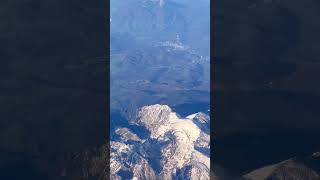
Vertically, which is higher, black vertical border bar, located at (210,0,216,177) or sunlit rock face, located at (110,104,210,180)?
black vertical border bar, located at (210,0,216,177)
